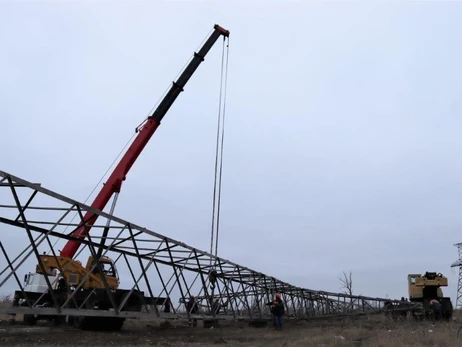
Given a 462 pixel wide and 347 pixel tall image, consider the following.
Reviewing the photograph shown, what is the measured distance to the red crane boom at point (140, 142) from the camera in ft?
64.7

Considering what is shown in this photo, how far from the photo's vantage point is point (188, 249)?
1894 cm

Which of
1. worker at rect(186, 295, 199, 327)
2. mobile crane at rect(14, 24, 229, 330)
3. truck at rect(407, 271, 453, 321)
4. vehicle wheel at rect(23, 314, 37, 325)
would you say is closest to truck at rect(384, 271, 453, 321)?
truck at rect(407, 271, 453, 321)

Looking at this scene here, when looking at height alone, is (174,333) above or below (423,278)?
below

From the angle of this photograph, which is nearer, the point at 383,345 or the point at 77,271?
the point at 383,345

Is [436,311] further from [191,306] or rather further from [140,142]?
[140,142]

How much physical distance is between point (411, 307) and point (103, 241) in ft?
76.6

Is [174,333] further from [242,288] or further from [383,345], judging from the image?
[383,345]

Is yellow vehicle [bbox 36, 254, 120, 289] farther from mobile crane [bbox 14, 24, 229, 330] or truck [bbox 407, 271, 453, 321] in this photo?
truck [bbox 407, 271, 453, 321]

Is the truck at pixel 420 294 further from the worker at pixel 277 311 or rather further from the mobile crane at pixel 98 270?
the mobile crane at pixel 98 270

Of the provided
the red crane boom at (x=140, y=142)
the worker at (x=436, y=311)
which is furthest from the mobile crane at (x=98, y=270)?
the worker at (x=436, y=311)

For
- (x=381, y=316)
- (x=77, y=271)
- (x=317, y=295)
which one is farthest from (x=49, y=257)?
(x=381, y=316)

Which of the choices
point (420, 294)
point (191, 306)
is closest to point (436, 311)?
point (420, 294)

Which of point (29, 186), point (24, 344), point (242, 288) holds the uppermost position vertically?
point (29, 186)

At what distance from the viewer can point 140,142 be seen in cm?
2203
